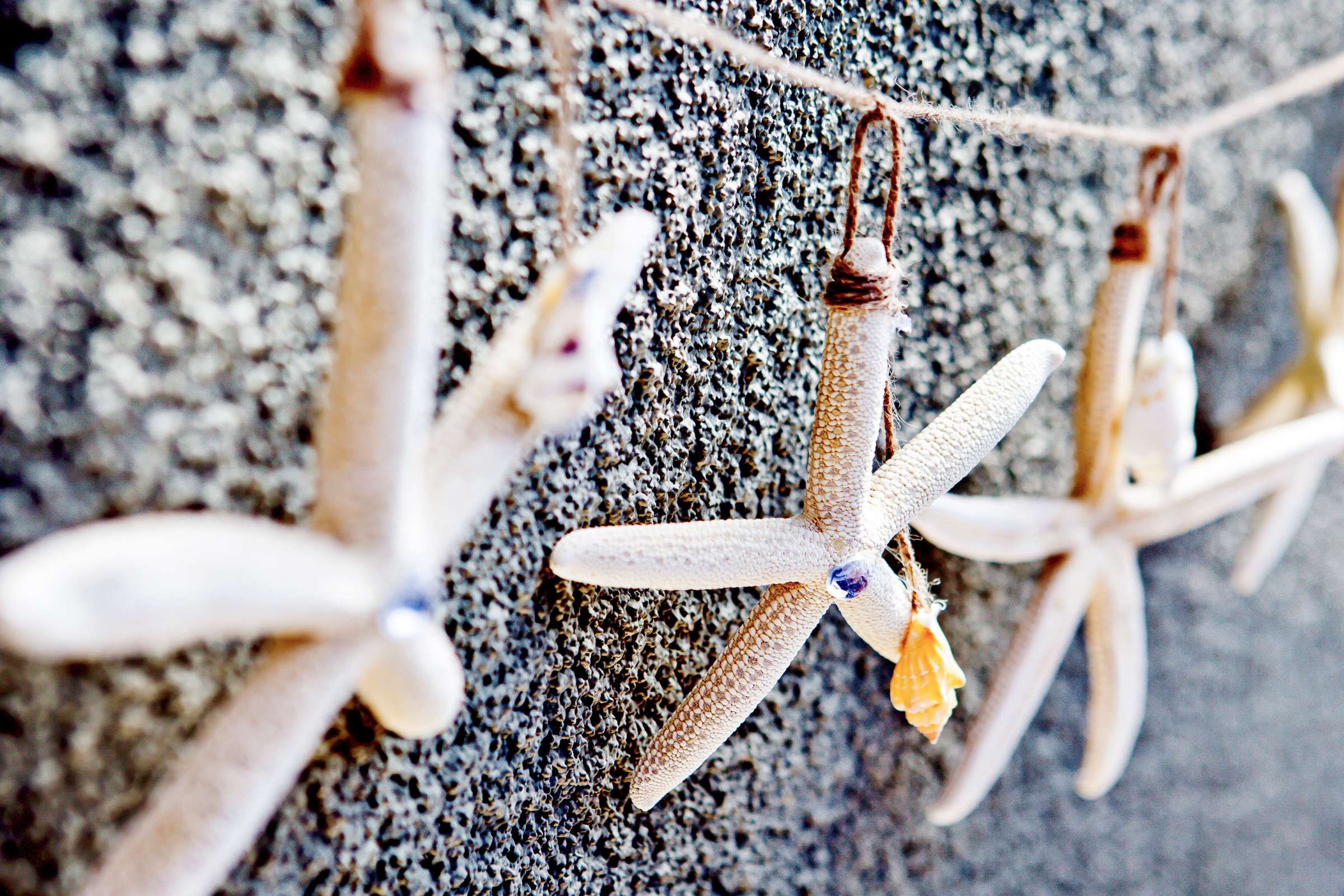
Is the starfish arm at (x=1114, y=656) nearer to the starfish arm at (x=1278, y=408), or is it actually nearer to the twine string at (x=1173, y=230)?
the twine string at (x=1173, y=230)

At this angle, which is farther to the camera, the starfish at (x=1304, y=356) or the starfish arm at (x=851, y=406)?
the starfish at (x=1304, y=356)

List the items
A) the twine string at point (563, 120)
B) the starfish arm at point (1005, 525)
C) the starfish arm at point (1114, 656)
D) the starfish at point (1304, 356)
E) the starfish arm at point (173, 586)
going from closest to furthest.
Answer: the starfish arm at point (173, 586) < the twine string at point (563, 120) < the starfish arm at point (1005, 525) < the starfish arm at point (1114, 656) < the starfish at point (1304, 356)

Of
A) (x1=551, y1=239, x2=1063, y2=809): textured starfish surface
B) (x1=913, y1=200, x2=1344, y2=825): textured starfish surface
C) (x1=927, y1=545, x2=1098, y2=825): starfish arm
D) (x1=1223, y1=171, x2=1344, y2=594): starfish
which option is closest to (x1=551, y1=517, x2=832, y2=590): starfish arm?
(x1=551, y1=239, x2=1063, y2=809): textured starfish surface

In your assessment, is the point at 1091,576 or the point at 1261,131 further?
the point at 1261,131

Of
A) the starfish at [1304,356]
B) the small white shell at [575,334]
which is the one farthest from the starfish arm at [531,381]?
the starfish at [1304,356]

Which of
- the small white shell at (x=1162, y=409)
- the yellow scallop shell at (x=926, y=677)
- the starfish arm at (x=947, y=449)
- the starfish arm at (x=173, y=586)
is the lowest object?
the yellow scallop shell at (x=926, y=677)

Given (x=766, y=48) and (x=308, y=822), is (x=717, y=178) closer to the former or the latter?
(x=766, y=48)

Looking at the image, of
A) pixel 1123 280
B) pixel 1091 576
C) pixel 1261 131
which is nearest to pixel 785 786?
pixel 1091 576
